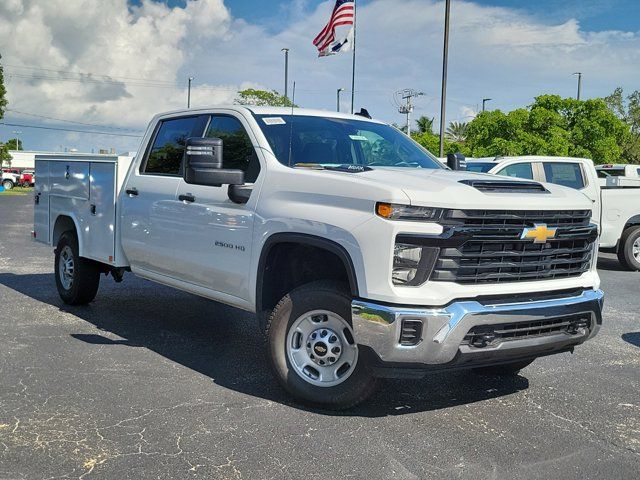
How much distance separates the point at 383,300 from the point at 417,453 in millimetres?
859

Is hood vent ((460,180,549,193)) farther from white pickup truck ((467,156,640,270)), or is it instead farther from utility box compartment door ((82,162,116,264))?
white pickup truck ((467,156,640,270))

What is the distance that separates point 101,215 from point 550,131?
2777cm

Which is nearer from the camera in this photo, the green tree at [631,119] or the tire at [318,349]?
the tire at [318,349]

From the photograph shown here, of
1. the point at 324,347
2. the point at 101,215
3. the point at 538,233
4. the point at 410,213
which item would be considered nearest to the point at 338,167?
the point at 410,213

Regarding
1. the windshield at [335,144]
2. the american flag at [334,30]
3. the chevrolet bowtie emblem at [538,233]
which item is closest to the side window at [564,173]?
the american flag at [334,30]

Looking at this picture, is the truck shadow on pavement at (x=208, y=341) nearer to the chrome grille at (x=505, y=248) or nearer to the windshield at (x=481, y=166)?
the chrome grille at (x=505, y=248)

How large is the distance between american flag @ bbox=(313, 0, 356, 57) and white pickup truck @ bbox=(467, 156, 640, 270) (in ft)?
10.1

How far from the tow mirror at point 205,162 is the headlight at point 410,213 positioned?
4.45 feet

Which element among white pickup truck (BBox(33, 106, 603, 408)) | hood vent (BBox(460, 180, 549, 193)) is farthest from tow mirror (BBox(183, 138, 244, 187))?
hood vent (BBox(460, 180, 549, 193))

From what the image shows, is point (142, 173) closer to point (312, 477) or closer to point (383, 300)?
point (383, 300)

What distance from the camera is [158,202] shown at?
596 cm

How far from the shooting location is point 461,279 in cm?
405

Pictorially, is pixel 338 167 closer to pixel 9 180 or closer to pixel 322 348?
pixel 322 348

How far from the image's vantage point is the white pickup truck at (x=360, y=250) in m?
3.99
